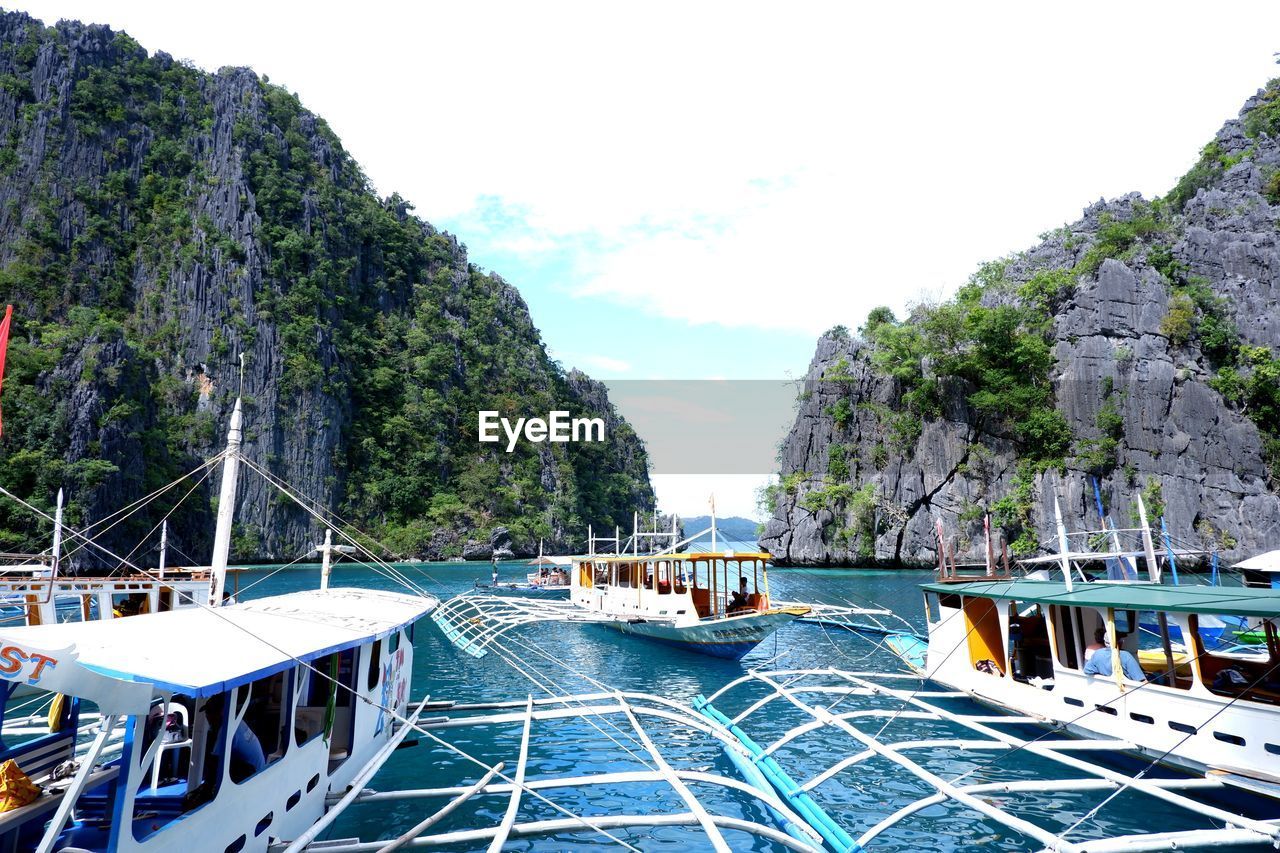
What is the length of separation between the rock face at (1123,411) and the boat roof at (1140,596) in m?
41.5

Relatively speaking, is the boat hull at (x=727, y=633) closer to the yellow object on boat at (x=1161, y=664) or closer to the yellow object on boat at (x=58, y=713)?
the yellow object on boat at (x=1161, y=664)

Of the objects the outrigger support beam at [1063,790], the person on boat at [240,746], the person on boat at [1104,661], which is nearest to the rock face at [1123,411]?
the person on boat at [1104,661]

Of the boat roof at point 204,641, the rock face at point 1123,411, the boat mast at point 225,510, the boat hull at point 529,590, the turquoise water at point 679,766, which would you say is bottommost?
the turquoise water at point 679,766

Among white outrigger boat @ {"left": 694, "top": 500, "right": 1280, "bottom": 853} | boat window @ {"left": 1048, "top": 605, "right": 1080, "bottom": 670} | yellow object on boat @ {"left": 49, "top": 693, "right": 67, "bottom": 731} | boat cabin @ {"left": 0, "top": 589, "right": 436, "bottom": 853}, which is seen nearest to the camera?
boat cabin @ {"left": 0, "top": 589, "right": 436, "bottom": 853}

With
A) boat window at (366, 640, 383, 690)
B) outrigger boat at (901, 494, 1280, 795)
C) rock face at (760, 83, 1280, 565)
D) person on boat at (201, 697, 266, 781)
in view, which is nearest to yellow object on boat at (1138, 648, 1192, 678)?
outrigger boat at (901, 494, 1280, 795)

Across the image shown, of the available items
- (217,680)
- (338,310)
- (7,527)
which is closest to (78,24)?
(338,310)

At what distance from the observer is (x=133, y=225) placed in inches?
2980

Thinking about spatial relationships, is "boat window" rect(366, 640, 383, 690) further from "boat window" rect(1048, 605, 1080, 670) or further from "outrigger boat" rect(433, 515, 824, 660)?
"boat window" rect(1048, 605, 1080, 670)

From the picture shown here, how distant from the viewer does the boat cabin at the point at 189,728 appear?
4.61m

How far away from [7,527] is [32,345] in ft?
56.2

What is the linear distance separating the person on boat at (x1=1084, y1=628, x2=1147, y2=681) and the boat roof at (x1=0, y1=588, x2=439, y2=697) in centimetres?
1119

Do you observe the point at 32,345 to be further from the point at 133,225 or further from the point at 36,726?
the point at 36,726

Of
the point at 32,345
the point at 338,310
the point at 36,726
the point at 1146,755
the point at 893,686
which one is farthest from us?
the point at 338,310

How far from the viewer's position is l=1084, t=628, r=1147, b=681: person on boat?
10.9 meters
